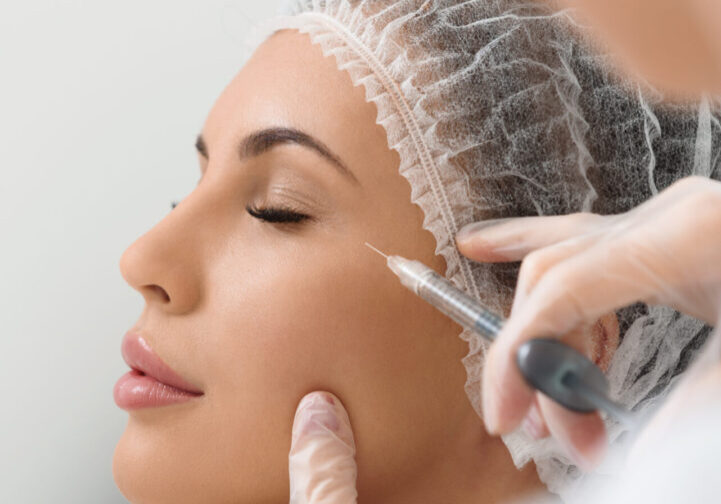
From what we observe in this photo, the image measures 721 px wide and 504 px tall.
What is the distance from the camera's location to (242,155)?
1.14 m

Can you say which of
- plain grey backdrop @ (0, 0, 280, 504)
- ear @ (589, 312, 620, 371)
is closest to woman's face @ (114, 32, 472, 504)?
ear @ (589, 312, 620, 371)

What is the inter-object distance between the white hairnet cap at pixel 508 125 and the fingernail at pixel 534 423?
183 millimetres

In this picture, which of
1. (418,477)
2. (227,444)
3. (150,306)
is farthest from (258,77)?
(418,477)

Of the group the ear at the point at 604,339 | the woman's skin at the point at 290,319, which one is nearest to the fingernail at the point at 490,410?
the woman's skin at the point at 290,319

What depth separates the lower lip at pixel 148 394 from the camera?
1.09m

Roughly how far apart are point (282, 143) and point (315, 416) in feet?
1.42

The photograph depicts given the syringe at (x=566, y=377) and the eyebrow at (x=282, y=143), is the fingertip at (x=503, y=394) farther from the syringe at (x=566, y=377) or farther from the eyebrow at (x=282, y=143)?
the eyebrow at (x=282, y=143)

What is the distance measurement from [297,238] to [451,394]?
1.17ft

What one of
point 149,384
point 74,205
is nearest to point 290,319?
point 149,384

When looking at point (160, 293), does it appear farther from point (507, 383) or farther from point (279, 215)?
point (507, 383)

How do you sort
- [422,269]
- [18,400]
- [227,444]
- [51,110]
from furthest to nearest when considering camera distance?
[51,110] → [18,400] → [227,444] → [422,269]

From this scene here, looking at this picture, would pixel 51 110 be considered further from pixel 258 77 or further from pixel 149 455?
pixel 149 455

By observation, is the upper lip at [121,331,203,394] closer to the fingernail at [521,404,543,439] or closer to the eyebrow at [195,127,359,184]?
the eyebrow at [195,127,359,184]

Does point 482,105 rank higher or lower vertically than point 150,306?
higher
